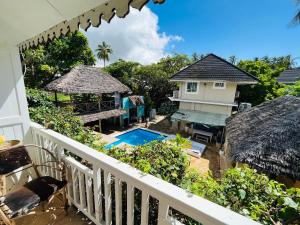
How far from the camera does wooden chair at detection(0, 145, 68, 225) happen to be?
80.3 inches

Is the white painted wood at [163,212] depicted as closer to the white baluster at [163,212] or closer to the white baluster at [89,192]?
the white baluster at [163,212]

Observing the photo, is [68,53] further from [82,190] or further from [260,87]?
[260,87]

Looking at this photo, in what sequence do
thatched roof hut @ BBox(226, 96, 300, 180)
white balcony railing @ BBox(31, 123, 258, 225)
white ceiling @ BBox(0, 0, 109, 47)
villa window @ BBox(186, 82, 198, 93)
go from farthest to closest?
villa window @ BBox(186, 82, 198, 93) < thatched roof hut @ BBox(226, 96, 300, 180) < white ceiling @ BBox(0, 0, 109, 47) < white balcony railing @ BBox(31, 123, 258, 225)

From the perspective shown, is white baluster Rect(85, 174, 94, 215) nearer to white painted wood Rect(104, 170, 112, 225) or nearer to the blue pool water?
white painted wood Rect(104, 170, 112, 225)

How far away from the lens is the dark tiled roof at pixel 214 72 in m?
14.8

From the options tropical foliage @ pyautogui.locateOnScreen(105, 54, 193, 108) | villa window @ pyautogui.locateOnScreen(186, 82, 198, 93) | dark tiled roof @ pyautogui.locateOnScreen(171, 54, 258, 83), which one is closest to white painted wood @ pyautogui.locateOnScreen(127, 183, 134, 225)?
dark tiled roof @ pyautogui.locateOnScreen(171, 54, 258, 83)

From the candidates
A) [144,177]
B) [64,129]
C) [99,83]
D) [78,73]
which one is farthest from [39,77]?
[144,177]

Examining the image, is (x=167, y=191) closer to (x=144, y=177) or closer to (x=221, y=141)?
(x=144, y=177)

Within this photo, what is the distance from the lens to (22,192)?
92.0 inches

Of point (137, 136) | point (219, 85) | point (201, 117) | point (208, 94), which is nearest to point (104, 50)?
point (137, 136)

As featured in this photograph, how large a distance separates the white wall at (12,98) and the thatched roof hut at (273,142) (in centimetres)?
789

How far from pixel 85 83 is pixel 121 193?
1474cm

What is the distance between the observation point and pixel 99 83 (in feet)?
52.4

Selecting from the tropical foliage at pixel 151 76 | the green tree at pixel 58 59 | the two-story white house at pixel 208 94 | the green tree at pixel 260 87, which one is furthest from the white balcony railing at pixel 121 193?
the green tree at pixel 260 87
